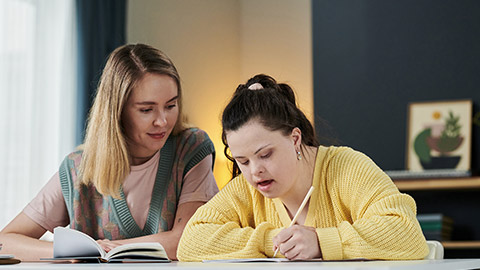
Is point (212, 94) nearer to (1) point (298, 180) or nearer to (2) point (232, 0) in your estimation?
(2) point (232, 0)

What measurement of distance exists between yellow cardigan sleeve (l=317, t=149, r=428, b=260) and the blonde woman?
0.59m

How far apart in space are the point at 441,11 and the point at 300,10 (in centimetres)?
148

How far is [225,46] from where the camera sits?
514cm

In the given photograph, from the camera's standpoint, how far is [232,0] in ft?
17.4

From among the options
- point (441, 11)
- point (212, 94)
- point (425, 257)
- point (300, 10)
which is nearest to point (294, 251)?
point (425, 257)

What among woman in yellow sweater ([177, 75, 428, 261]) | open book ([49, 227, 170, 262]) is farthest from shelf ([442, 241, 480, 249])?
open book ([49, 227, 170, 262])

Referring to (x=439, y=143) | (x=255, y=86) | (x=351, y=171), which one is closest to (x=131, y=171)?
(x=255, y=86)

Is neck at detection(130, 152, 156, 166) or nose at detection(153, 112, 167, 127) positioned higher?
nose at detection(153, 112, 167, 127)

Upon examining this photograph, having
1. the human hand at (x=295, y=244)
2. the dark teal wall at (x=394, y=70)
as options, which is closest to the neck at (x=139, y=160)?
the human hand at (x=295, y=244)

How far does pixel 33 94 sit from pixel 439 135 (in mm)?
2232

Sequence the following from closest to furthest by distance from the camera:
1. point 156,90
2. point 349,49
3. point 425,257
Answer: point 425,257, point 156,90, point 349,49

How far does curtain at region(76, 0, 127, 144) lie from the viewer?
3.43 metres

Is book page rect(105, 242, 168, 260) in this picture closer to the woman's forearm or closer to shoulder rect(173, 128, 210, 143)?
the woman's forearm

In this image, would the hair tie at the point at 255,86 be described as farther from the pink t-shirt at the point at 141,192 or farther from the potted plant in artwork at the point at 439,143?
the potted plant in artwork at the point at 439,143
